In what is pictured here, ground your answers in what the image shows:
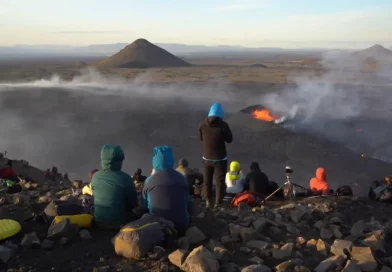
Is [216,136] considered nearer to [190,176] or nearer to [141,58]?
[190,176]

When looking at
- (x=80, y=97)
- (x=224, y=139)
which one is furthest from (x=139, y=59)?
(x=224, y=139)

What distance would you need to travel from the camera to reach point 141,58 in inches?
3565

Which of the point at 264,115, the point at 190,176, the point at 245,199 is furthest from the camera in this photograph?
the point at 264,115

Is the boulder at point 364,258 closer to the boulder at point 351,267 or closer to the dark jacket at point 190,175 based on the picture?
the boulder at point 351,267

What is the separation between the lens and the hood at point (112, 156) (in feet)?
17.4

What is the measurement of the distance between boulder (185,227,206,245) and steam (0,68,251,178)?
427 inches

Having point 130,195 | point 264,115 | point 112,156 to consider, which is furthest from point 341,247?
point 264,115

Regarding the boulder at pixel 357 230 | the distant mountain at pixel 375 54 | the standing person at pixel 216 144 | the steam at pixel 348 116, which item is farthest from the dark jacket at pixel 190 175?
the distant mountain at pixel 375 54

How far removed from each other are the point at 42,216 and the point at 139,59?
86.5 m

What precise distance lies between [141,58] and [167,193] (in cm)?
8765

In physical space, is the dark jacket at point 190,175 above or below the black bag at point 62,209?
below

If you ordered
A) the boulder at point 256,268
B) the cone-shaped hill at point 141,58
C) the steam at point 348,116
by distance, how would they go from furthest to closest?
the cone-shaped hill at point 141,58, the steam at point 348,116, the boulder at point 256,268

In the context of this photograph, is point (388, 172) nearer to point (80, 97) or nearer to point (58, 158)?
point (58, 158)

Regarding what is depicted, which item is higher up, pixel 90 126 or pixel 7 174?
pixel 7 174
